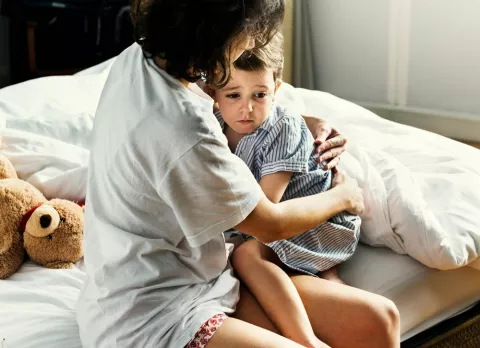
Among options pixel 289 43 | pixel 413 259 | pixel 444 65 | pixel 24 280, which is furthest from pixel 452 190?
pixel 289 43

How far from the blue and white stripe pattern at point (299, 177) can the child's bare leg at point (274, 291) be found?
0.05 m

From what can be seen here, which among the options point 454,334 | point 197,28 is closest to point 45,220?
point 197,28

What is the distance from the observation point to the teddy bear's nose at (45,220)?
139 cm

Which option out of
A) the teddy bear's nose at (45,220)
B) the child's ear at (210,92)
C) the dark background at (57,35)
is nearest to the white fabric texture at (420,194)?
the child's ear at (210,92)

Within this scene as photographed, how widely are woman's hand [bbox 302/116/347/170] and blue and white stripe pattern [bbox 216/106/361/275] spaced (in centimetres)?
3

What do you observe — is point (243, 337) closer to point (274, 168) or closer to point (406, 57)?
point (274, 168)

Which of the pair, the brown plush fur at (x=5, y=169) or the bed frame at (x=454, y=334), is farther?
the brown plush fur at (x=5, y=169)

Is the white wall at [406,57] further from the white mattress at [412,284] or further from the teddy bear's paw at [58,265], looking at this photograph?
the teddy bear's paw at [58,265]

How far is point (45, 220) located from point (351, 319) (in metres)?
0.70

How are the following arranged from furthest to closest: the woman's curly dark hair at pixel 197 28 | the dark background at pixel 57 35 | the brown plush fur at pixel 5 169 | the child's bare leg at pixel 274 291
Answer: the dark background at pixel 57 35, the brown plush fur at pixel 5 169, the child's bare leg at pixel 274 291, the woman's curly dark hair at pixel 197 28

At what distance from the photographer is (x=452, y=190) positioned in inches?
59.4

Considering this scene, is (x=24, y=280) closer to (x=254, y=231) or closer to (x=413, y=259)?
(x=254, y=231)

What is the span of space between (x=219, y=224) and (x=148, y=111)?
201 mm

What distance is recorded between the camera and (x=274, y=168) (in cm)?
124
